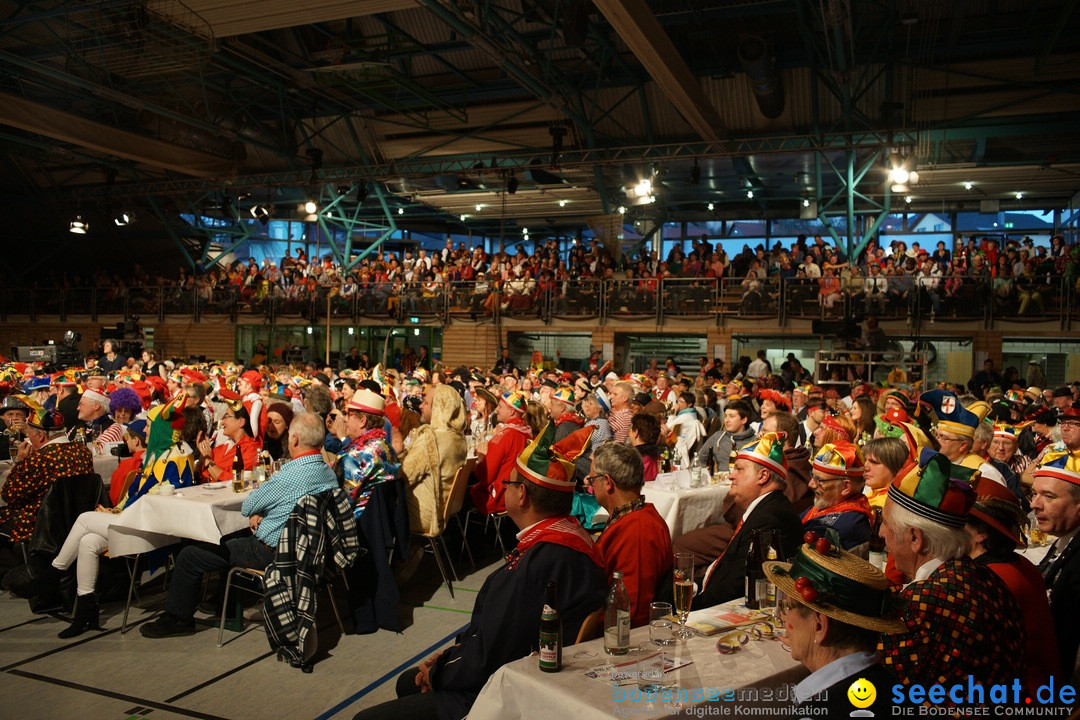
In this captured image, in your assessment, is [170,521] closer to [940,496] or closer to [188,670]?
[188,670]

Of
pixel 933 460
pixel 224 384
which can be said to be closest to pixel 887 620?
pixel 933 460

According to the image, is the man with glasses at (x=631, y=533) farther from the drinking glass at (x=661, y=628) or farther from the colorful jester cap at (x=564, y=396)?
the colorful jester cap at (x=564, y=396)

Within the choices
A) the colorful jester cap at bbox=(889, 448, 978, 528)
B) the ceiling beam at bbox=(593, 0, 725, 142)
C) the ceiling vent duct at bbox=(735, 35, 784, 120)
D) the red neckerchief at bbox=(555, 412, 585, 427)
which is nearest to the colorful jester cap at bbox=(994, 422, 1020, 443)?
the red neckerchief at bbox=(555, 412, 585, 427)

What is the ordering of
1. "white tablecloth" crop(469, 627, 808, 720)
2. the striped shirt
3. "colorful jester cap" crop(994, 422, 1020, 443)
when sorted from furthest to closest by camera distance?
1. "colorful jester cap" crop(994, 422, 1020, 443)
2. the striped shirt
3. "white tablecloth" crop(469, 627, 808, 720)

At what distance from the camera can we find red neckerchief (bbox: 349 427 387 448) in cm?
595

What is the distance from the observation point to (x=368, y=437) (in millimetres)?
5996

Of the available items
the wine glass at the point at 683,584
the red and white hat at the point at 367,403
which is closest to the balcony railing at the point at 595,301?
the red and white hat at the point at 367,403

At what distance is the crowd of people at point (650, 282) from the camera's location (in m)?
17.1

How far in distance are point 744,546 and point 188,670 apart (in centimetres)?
353

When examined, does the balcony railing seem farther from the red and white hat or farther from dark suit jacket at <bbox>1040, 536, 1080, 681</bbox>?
dark suit jacket at <bbox>1040, 536, 1080, 681</bbox>

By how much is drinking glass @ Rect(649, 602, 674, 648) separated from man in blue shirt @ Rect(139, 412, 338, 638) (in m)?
2.77

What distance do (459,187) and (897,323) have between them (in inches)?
496

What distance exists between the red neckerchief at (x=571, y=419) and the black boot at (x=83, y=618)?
185 inches

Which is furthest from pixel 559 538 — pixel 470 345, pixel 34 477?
pixel 470 345
